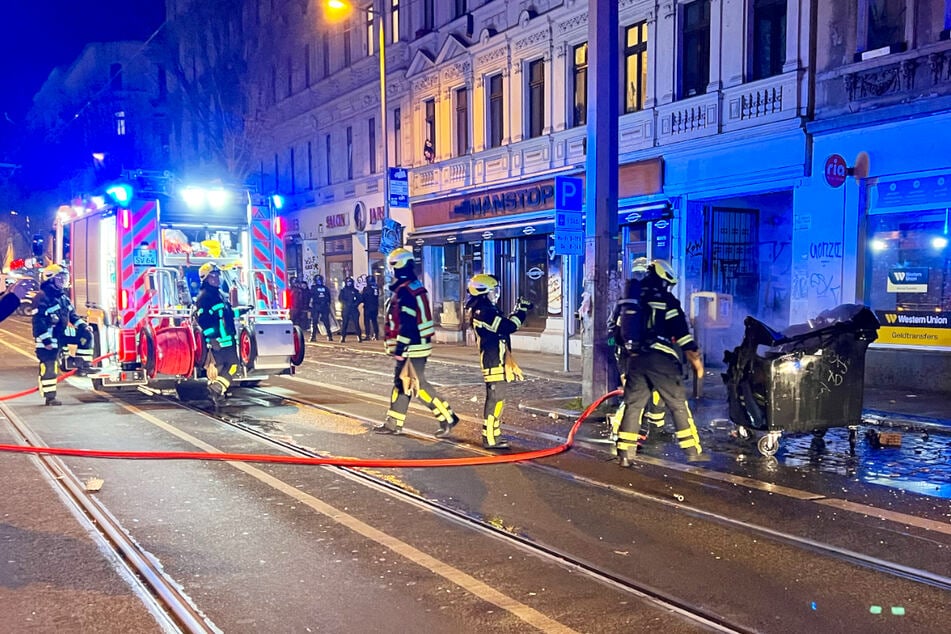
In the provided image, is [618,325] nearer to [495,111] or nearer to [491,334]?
[491,334]

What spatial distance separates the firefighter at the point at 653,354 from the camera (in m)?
6.93

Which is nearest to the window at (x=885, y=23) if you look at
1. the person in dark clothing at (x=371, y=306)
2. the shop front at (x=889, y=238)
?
the shop front at (x=889, y=238)

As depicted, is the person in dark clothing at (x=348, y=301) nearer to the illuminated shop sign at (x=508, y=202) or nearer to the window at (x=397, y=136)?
the illuminated shop sign at (x=508, y=202)

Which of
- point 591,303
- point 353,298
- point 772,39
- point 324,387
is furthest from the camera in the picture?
point 353,298

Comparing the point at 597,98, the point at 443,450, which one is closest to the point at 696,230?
the point at 597,98

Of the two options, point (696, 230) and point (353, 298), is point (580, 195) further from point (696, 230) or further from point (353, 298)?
point (353, 298)

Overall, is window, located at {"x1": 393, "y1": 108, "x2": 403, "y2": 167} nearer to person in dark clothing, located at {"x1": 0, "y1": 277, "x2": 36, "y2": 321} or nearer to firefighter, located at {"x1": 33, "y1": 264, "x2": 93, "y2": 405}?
firefighter, located at {"x1": 33, "y1": 264, "x2": 93, "y2": 405}

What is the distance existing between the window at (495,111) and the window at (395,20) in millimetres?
4834

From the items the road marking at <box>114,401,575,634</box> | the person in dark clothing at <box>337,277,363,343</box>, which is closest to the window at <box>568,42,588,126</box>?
the person in dark clothing at <box>337,277,363,343</box>

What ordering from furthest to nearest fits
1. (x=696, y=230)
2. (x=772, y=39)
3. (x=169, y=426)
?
(x=696, y=230) < (x=772, y=39) < (x=169, y=426)

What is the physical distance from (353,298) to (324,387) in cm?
989

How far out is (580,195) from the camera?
11.6m

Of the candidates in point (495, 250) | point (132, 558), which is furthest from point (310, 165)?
point (132, 558)

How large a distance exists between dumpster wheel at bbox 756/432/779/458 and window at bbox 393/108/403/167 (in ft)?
60.8
